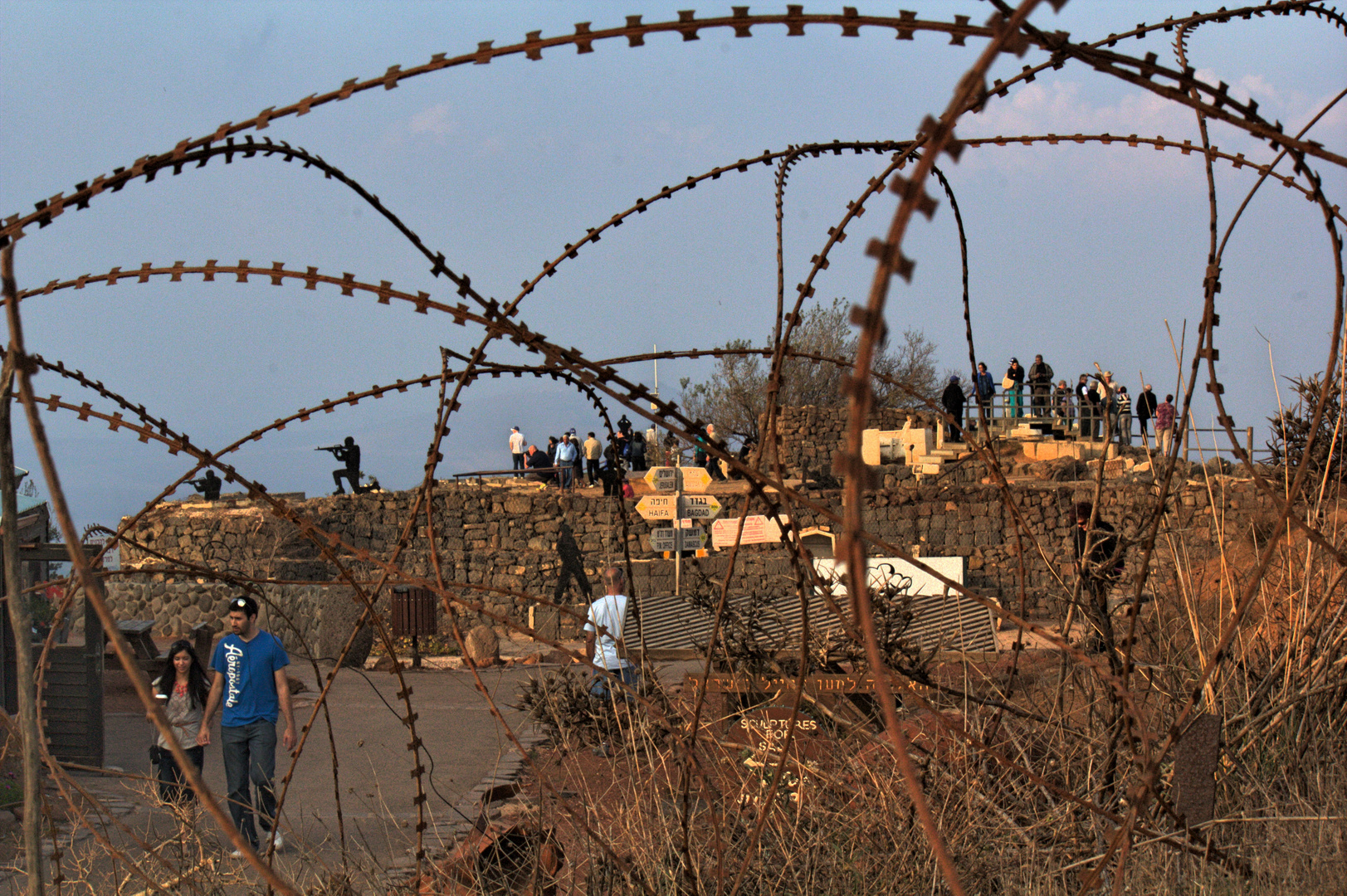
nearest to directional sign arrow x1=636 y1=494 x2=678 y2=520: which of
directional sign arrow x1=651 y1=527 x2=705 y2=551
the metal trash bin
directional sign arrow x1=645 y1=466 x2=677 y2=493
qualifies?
directional sign arrow x1=651 y1=527 x2=705 y2=551

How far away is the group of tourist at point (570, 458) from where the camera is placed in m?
24.9

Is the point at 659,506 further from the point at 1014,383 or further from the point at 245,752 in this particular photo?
the point at 1014,383

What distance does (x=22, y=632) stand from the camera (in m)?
1.82

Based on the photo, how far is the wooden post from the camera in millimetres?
1827

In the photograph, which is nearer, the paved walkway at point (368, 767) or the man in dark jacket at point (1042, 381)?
the paved walkway at point (368, 767)

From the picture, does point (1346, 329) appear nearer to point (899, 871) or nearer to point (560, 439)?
point (899, 871)

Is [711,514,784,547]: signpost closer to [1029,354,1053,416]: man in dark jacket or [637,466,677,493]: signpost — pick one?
[637,466,677,493]: signpost

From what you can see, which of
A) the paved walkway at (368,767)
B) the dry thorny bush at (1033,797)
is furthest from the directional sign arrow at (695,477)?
the dry thorny bush at (1033,797)

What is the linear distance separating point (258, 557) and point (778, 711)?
60.8 ft

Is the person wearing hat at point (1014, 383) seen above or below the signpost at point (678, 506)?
above

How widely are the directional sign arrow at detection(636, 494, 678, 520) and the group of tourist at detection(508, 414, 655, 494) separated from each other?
1130 centimetres

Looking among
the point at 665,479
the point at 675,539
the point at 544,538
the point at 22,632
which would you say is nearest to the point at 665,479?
the point at 665,479

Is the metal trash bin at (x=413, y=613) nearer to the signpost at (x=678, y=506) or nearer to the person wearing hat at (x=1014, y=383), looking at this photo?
the signpost at (x=678, y=506)

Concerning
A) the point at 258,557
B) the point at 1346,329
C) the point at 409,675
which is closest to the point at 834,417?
the point at 258,557
